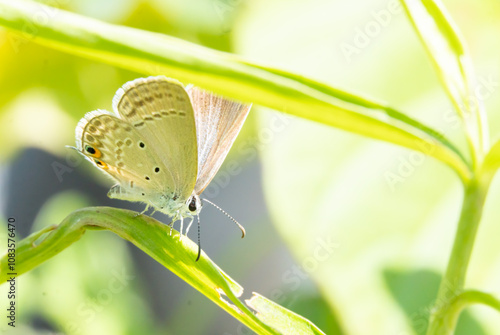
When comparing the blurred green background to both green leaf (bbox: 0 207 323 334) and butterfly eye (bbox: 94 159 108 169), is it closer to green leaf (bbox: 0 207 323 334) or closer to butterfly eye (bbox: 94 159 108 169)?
butterfly eye (bbox: 94 159 108 169)

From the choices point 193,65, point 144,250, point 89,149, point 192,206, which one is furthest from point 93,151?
point 193,65

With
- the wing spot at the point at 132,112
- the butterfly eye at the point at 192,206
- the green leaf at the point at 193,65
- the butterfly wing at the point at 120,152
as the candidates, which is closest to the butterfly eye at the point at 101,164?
the butterfly wing at the point at 120,152

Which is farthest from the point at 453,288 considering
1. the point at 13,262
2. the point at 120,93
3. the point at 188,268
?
the point at 120,93

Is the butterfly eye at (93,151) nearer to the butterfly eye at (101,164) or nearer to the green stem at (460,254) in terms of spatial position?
the butterfly eye at (101,164)

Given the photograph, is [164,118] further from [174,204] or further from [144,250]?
[144,250]

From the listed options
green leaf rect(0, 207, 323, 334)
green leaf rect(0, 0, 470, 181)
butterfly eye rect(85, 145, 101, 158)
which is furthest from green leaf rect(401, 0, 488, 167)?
butterfly eye rect(85, 145, 101, 158)

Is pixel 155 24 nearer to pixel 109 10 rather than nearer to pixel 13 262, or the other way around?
pixel 109 10
